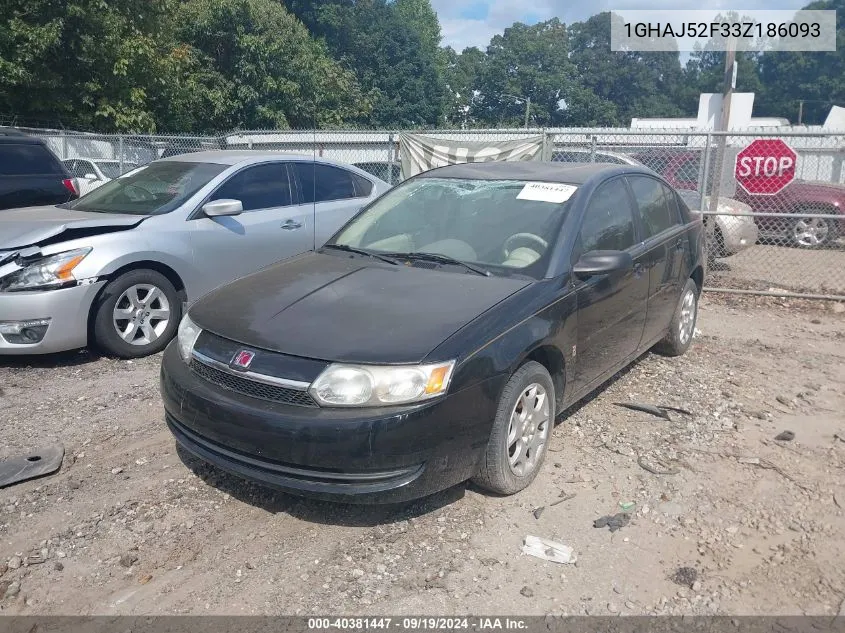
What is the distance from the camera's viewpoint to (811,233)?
1121cm

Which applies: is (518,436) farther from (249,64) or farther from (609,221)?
(249,64)

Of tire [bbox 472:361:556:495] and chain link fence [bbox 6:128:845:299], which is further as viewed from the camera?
chain link fence [bbox 6:128:845:299]

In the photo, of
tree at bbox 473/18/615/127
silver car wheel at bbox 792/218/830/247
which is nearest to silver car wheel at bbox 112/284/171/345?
silver car wheel at bbox 792/218/830/247

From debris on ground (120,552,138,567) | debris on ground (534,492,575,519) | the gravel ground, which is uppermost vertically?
debris on ground (120,552,138,567)

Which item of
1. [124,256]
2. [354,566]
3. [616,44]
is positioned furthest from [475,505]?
[616,44]

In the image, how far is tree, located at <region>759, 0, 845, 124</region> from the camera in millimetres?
67500

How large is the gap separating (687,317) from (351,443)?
3.97 meters

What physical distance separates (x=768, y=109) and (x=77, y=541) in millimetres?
81621

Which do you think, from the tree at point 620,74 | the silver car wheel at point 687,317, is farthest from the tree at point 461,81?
the silver car wheel at point 687,317

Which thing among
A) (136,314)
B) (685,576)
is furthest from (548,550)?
(136,314)

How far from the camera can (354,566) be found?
10.2 feet

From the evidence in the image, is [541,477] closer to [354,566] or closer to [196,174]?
[354,566]

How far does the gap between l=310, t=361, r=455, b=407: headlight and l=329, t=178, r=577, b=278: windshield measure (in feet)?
3.52

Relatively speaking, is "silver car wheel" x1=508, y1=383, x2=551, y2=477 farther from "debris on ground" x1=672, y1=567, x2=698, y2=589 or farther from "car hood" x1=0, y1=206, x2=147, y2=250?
"car hood" x1=0, y1=206, x2=147, y2=250
